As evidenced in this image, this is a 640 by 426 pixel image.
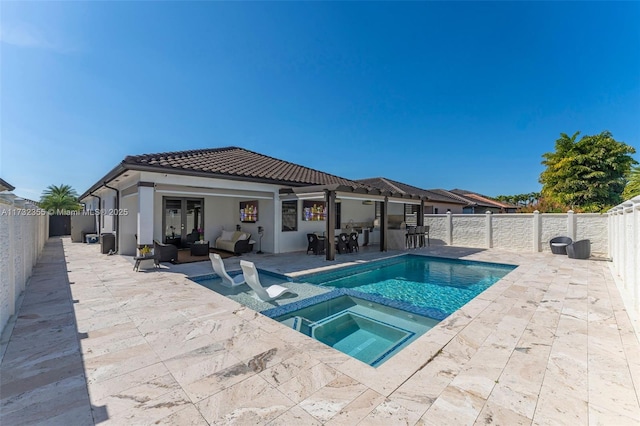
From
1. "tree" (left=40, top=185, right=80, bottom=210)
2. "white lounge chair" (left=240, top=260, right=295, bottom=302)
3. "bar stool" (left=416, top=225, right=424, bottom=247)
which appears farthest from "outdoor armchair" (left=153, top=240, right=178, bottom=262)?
"tree" (left=40, top=185, right=80, bottom=210)

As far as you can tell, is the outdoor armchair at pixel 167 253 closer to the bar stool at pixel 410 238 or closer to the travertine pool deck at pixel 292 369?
the travertine pool deck at pixel 292 369

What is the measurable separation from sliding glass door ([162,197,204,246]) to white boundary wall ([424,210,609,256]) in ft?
44.8

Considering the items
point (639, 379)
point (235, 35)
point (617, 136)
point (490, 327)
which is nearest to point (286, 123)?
point (235, 35)

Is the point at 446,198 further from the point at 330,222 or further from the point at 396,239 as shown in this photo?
the point at 330,222

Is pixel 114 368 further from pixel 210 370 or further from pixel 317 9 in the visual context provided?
pixel 317 9

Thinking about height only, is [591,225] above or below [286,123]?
below

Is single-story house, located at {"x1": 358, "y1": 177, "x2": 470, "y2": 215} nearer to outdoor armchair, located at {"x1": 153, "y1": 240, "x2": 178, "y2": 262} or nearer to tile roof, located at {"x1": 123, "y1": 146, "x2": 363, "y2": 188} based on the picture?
tile roof, located at {"x1": 123, "y1": 146, "x2": 363, "y2": 188}

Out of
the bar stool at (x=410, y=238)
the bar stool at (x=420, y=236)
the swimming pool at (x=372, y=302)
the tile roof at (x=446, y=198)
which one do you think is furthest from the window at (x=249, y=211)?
the tile roof at (x=446, y=198)

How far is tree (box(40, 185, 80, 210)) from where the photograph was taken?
86.6ft

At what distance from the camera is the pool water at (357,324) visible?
451 cm

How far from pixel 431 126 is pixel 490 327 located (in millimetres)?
16925

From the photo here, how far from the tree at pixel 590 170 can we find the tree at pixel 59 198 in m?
44.2

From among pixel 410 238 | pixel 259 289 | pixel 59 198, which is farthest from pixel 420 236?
pixel 59 198

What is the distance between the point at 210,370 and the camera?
3.04m
